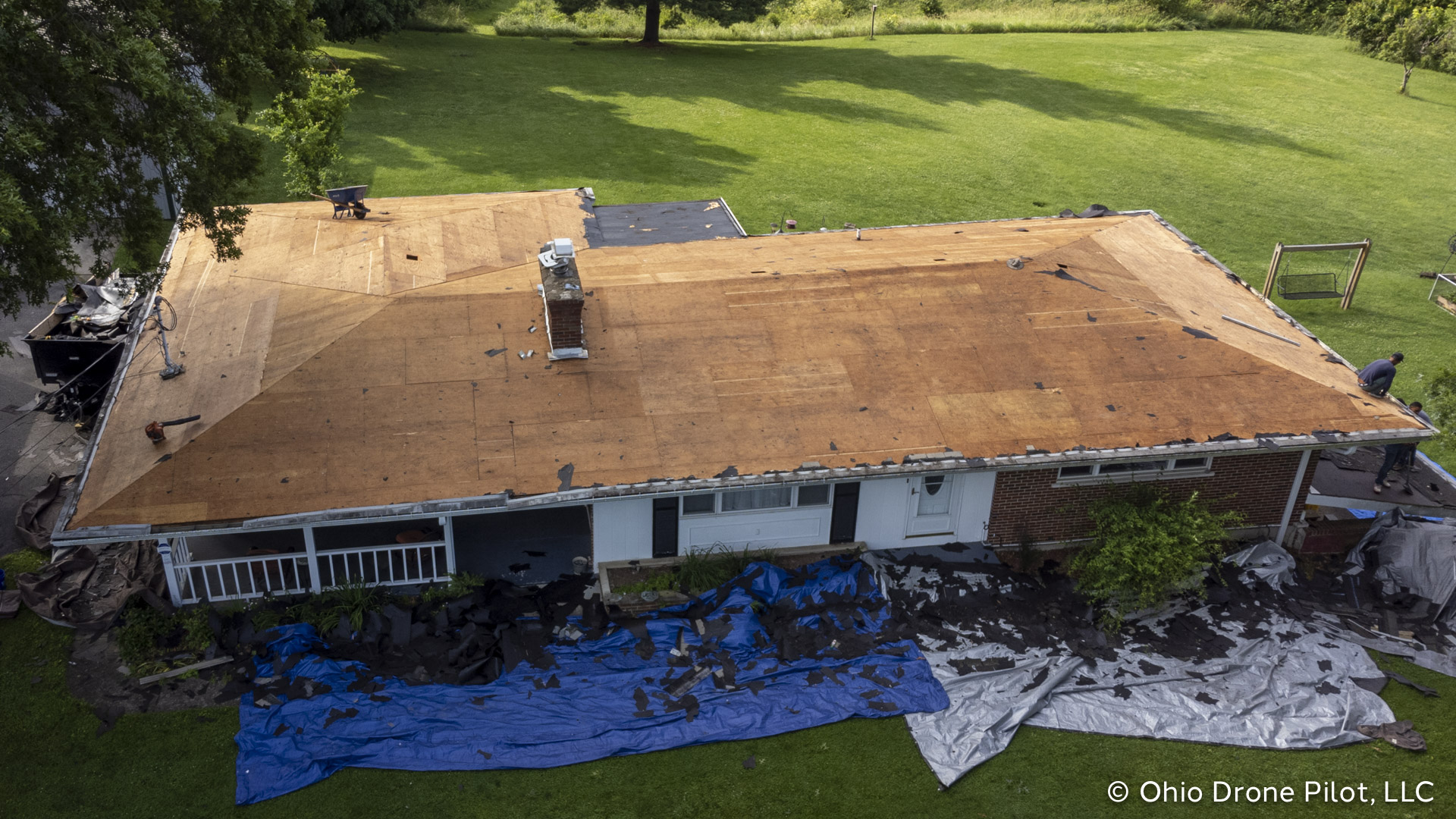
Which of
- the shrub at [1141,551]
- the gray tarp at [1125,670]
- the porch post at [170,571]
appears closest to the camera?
the gray tarp at [1125,670]

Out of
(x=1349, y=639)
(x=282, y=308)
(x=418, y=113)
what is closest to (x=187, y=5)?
(x=282, y=308)

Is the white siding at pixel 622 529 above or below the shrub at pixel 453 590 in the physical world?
above

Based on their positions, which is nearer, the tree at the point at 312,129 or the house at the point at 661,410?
the house at the point at 661,410

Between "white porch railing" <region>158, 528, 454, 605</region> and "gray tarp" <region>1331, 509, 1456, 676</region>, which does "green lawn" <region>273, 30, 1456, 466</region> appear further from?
"white porch railing" <region>158, 528, 454, 605</region>

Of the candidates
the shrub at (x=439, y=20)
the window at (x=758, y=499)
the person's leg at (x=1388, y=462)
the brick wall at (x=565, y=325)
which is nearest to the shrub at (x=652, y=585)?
the window at (x=758, y=499)

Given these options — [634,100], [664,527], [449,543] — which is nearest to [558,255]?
[664,527]

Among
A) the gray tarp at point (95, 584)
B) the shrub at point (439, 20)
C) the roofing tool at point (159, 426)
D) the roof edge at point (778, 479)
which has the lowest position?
the gray tarp at point (95, 584)

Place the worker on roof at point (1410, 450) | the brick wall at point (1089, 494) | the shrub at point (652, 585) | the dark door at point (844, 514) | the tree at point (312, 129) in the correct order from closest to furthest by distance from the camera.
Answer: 1. the shrub at point (652, 585)
2. the dark door at point (844, 514)
3. the brick wall at point (1089, 494)
4. the worker on roof at point (1410, 450)
5. the tree at point (312, 129)

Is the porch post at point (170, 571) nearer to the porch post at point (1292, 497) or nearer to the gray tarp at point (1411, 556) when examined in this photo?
the porch post at point (1292, 497)
